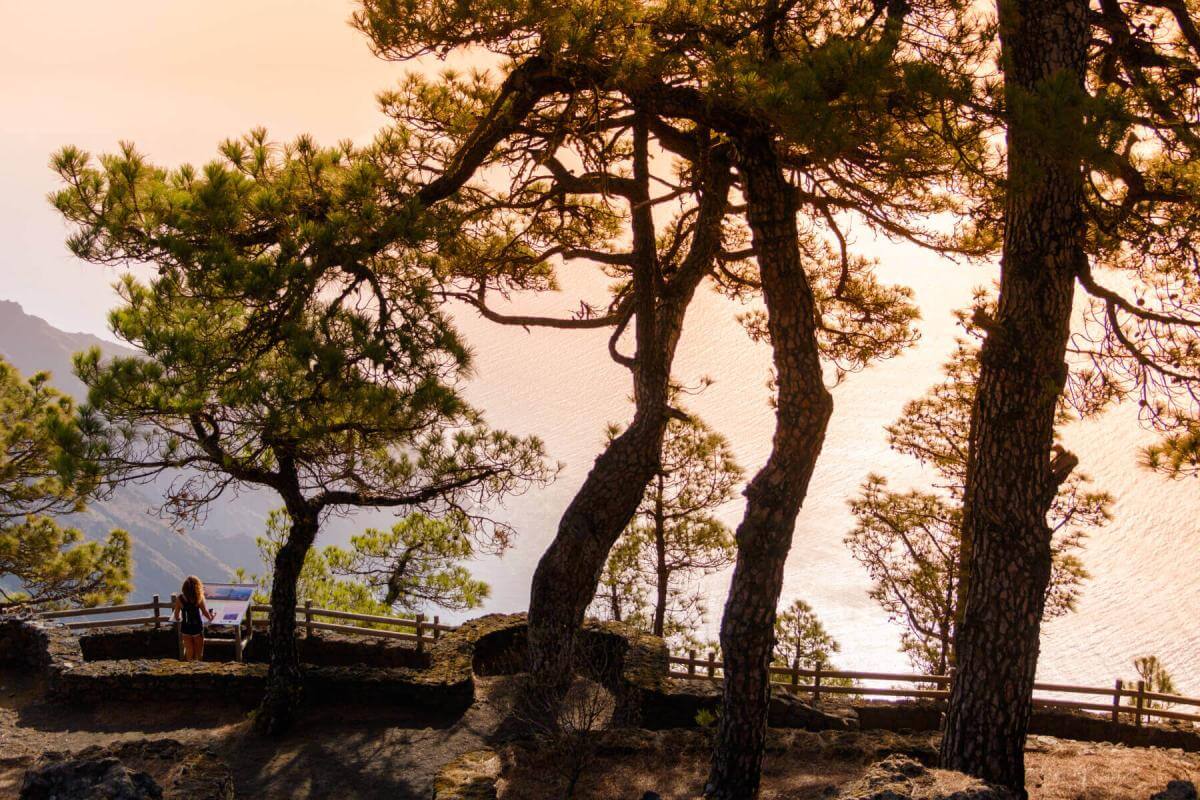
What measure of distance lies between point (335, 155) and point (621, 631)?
22.6ft

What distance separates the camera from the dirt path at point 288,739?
26.2ft

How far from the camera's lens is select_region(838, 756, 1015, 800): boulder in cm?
447

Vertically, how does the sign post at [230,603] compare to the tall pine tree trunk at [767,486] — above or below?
below

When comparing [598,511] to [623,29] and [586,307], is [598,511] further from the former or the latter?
[623,29]

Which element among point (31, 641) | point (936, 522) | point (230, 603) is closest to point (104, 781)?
point (230, 603)

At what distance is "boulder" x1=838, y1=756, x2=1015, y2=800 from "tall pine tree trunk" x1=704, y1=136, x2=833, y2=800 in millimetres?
2097

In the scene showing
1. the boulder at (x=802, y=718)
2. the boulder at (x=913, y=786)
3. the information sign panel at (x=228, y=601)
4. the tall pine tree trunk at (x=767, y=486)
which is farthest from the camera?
the information sign panel at (x=228, y=601)

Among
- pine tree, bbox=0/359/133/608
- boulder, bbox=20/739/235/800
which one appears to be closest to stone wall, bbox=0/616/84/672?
pine tree, bbox=0/359/133/608

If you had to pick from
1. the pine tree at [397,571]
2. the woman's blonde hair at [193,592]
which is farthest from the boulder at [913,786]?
the pine tree at [397,571]

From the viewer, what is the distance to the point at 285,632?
358 inches

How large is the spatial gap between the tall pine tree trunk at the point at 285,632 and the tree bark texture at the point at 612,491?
2.29 metres

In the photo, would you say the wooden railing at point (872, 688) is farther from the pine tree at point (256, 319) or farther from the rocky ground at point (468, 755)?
the pine tree at point (256, 319)

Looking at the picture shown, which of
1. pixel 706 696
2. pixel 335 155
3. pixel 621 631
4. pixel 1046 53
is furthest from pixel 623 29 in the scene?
pixel 621 631

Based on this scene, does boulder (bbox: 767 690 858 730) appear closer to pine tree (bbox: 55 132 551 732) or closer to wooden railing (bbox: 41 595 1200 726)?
wooden railing (bbox: 41 595 1200 726)
